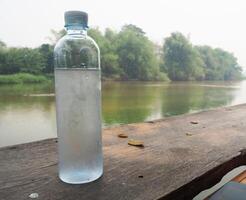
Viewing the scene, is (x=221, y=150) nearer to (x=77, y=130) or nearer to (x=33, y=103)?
(x=77, y=130)

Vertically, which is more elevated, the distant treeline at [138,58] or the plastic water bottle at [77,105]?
the distant treeline at [138,58]

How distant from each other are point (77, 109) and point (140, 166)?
0.78 feet

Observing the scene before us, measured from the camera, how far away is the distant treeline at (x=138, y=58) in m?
18.9

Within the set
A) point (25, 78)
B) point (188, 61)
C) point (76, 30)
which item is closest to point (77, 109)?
point (76, 30)

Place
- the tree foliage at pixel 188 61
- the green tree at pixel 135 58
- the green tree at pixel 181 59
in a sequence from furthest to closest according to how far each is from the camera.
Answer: the tree foliage at pixel 188 61, the green tree at pixel 181 59, the green tree at pixel 135 58

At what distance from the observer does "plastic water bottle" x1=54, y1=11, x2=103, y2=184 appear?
1.90ft

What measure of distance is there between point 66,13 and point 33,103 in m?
9.90

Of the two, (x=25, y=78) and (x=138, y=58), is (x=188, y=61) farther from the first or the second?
(x=25, y=78)

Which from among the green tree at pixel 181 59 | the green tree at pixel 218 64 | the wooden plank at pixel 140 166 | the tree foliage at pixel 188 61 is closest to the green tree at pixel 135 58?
the green tree at pixel 181 59

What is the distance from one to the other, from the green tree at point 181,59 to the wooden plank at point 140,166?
30.3 m

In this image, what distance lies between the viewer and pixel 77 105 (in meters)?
0.58

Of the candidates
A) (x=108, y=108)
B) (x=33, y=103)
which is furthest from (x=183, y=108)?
(x=33, y=103)

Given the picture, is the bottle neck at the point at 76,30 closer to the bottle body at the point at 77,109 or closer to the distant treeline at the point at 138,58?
the bottle body at the point at 77,109

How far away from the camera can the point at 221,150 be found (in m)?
0.84
